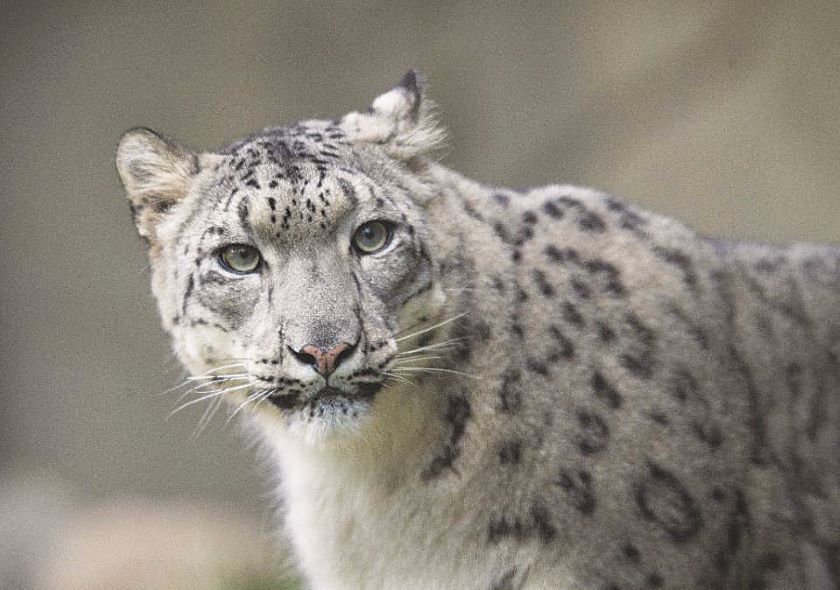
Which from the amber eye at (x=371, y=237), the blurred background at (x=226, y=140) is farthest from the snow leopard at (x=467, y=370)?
the blurred background at (x=226, y=140)

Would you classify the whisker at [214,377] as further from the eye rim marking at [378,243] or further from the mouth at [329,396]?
the eye rim marking at [378,243]

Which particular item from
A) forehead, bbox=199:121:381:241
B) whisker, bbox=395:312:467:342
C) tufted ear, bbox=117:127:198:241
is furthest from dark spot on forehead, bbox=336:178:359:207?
tufted ear, bbox=117:127:198:241

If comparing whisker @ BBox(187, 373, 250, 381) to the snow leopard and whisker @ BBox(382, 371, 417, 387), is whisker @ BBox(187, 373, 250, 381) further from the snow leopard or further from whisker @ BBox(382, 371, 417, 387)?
whisker @ BBox(382, 371, 417, 387)

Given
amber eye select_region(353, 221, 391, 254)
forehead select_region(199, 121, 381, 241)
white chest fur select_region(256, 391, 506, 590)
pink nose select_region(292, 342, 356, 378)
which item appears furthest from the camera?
white chest fur select_region(256, 391, 506, 590)

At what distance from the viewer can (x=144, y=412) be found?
37.3 ft

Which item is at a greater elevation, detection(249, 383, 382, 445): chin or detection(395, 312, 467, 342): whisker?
detection(395, 312, 467, 342): whisker

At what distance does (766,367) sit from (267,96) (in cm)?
634

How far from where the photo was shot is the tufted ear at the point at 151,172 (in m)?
4.71

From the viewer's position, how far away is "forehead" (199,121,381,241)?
4.23 m

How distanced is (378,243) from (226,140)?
636 cm

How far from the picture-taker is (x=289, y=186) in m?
4.24

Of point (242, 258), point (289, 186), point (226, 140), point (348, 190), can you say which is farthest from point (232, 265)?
point (226, 140)

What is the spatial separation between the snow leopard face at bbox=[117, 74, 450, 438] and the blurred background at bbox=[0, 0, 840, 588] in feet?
12.6

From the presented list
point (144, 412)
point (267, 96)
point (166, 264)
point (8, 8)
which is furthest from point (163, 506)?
point (166, 264)
